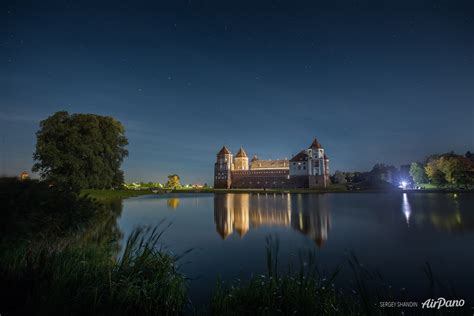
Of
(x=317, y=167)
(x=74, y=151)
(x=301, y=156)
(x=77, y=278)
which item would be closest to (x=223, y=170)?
(x=301, y=156)

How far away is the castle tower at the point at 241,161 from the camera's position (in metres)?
98.9

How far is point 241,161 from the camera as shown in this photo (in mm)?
A: 99562

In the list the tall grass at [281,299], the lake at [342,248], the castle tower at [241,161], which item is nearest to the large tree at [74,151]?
the lake at [342,248]

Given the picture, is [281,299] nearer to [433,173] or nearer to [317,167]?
[433,173]

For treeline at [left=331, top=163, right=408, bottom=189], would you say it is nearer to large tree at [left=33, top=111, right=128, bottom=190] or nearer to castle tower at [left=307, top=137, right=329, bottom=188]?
castle tower at [left=307, top=137, right=329, bottom=188]

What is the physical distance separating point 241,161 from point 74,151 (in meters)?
73.0

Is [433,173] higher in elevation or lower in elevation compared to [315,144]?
lower

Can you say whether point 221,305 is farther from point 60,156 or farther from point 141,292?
point 60,156

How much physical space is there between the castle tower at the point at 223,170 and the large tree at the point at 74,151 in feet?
196

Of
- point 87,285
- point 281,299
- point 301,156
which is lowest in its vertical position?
point 281,299

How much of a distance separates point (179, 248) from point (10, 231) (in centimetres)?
537

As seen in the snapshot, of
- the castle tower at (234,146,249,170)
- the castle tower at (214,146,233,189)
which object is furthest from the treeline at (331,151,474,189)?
the castle tower at (214,146,233,189)

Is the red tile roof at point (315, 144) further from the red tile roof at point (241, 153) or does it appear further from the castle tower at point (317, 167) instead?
the red tile roof at point (241, 153)

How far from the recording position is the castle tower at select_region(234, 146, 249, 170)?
98.9m
